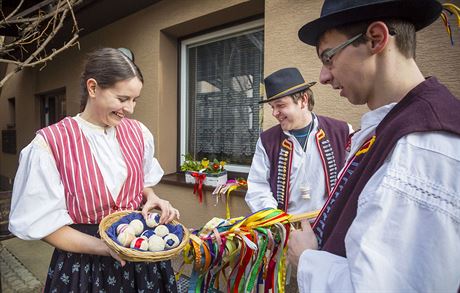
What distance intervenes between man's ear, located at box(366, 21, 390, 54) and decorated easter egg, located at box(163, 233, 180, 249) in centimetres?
97

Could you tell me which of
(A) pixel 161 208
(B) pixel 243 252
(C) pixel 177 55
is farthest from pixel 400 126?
(C) pixel 177 55

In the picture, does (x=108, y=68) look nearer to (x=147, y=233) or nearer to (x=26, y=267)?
(x=147, y=233)

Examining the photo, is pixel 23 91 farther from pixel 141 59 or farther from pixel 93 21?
pixel 141 59

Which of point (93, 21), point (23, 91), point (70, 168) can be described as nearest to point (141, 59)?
point (93, 21)

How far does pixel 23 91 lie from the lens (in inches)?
290

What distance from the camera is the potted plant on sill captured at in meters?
A: 3.25

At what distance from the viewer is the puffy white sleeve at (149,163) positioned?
176 cm

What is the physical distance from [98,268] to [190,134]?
2810 mm

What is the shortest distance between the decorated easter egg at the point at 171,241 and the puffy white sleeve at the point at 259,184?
91cm

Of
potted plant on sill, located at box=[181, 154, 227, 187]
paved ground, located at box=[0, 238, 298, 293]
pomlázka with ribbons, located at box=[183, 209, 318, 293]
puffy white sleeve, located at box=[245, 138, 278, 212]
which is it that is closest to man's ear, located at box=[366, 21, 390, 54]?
pomlázka with ribbons, located at box=[183, 209, 318, 293]

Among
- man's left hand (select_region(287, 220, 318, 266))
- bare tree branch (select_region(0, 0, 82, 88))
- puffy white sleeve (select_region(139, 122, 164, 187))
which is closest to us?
man's left hand (select_region(287, 220, 318, 266))

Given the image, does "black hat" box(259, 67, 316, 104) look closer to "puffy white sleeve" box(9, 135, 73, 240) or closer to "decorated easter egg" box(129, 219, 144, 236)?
"decorated easter egg" box(129, 219, 144, 236)

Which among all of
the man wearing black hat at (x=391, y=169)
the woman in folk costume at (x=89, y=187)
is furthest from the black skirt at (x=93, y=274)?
the man wearing black hat at (x=391, y=169)

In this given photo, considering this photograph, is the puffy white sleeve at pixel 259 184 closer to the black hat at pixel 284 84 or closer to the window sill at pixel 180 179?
the black hat at pixel 284 84
